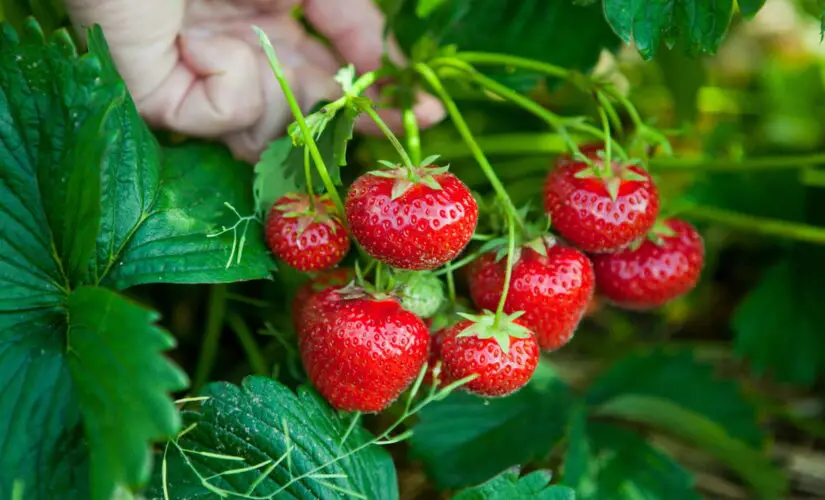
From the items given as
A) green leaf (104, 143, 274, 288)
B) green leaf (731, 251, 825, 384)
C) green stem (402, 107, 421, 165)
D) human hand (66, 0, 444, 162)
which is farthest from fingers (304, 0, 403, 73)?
green leaf (731, 251, 825, 384)

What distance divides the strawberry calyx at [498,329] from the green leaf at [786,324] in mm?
711

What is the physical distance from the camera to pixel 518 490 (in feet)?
2.55

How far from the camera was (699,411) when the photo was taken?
1247 mm

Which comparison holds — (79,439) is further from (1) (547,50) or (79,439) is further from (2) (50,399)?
(1) (547,50)

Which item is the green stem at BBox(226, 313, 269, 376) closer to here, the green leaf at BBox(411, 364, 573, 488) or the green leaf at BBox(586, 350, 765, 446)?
the green leaf at BBox(411, 364, 573, 488)

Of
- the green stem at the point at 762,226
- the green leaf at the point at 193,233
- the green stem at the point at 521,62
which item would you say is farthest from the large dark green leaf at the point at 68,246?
the green stem at the point at 762,226

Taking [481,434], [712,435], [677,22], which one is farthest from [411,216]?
[712,435]

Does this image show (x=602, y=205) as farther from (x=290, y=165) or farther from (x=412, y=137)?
(x=290, y=165)

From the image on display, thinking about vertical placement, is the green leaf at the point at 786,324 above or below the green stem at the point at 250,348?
below

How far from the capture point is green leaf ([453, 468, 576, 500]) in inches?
30.4

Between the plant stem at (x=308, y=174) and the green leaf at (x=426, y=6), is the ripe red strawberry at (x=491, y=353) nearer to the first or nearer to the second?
the plant stem at (x=308, y=174)

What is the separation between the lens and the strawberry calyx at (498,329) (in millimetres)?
720

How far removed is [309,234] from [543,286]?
0.71ft

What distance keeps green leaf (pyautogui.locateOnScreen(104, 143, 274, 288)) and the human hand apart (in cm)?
6
